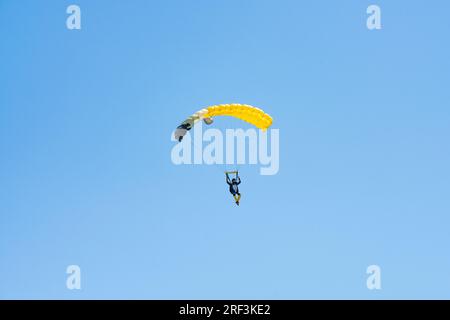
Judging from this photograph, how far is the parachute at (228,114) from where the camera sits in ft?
225

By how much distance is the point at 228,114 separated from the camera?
6906 centimetres

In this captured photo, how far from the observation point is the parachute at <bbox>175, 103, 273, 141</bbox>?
225 feet
